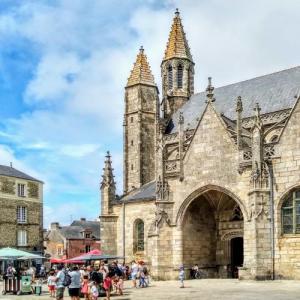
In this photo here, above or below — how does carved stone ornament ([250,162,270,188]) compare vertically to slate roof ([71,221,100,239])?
above

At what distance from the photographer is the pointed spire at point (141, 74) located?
48.1 m

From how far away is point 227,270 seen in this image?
3297 cm

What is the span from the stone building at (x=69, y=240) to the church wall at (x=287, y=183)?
50.1 metres

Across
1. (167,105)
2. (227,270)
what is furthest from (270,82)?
(227,270)

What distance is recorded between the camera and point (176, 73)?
168 ft

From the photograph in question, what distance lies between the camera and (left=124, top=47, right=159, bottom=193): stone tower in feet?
152

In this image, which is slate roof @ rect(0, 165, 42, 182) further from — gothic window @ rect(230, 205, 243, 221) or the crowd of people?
the crowd of people

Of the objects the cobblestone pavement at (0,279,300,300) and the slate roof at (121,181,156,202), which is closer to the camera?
the cobblestone pavement at (0,279,300,300)

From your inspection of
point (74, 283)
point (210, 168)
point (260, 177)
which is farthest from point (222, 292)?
point (210, 168)

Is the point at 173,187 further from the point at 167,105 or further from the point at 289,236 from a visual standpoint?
the point at 167,105

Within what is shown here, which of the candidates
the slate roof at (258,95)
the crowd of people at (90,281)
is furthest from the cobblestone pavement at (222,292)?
the slate roof at (258,95)

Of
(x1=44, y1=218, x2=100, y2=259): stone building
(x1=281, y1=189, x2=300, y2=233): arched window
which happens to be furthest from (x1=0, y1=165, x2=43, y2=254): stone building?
(x1=281, y1=189, x2=300, y2=233): arched window

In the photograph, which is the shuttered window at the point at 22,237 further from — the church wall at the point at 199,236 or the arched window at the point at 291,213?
the arched window at the point at 291,213

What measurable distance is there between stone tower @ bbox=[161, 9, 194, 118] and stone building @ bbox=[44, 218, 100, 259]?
31940mm
